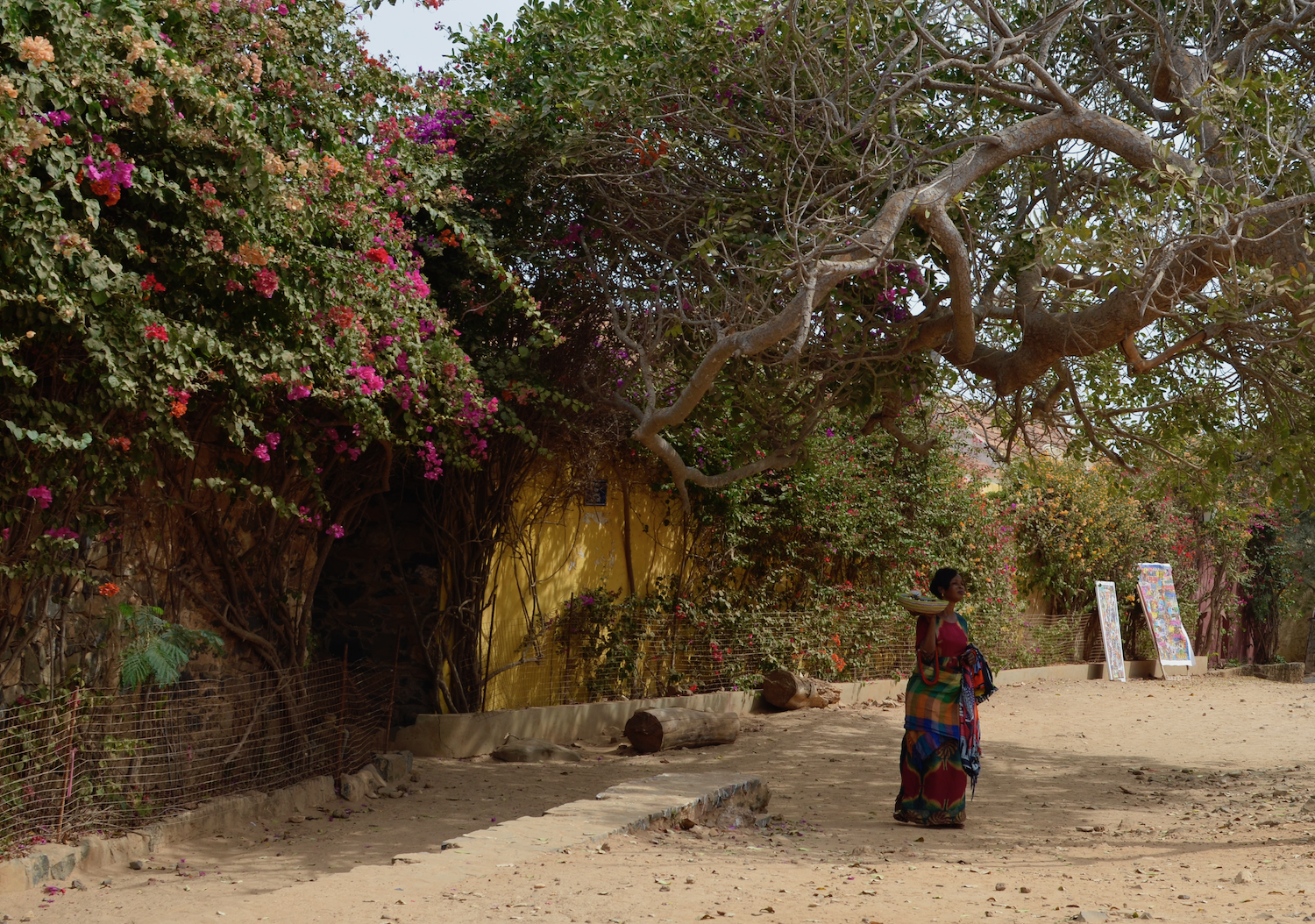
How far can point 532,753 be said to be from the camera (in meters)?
9.08

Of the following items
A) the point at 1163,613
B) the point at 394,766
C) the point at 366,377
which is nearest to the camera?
the point at 366,377

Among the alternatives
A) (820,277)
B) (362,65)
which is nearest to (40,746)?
(362,65)

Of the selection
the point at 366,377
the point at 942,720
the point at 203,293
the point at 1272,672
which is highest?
the point at 203,293

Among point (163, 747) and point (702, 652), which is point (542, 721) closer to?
point (702, 652)

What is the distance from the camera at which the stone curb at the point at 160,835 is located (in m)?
5.07

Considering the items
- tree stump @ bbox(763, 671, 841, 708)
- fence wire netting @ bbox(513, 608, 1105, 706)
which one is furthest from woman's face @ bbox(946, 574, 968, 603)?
tree stump @ bbox(763, 671, 841, 708)

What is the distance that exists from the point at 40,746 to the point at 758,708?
25.7 feet

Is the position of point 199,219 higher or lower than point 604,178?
lower

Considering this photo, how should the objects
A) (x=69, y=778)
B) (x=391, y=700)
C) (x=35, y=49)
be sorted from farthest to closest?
1. (x=391, y=700)
2. (x=69, y=778)
3. (x=35, y=49)

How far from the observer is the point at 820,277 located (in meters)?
6.59

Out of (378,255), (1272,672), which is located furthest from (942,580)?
(1272,672)

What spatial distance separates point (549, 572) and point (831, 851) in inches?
184

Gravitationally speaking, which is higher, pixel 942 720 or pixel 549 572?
pixel 549 572

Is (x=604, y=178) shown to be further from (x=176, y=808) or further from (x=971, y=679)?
(x=176, y=808)
